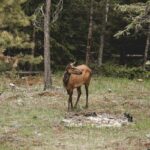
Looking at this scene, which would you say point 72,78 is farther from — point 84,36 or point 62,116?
point 84,36

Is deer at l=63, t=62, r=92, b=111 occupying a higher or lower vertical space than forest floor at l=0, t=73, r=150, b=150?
higher

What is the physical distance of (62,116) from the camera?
19.0 m

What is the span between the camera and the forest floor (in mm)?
14812

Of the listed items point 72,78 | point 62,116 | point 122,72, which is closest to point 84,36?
point 122,72

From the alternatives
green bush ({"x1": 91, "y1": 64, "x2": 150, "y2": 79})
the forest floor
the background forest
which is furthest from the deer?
green bush ({"x1": 91, "y1": 64, "x2": 150, "y2": 79})

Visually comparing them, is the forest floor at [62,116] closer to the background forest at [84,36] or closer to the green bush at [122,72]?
the green bush at [122,72]

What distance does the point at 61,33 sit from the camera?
1455 inches

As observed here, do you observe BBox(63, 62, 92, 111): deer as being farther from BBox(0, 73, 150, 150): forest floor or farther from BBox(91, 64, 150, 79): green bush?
BBox(91, 64, 150, 79): green bush

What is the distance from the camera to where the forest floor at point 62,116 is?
48.6 ft

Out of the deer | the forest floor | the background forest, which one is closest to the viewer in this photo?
the forest floor

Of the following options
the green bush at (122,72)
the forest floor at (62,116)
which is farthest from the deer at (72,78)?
the green bush at (122,72)

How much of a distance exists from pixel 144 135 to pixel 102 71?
18.9m

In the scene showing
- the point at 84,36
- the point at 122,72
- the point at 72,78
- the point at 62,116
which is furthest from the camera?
the point at 84,36

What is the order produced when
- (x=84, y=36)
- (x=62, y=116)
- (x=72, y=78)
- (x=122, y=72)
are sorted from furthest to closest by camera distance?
(x=84, y=36)
(x=122, y=72)
(x=72, y=78)
(x=62, y=116)
